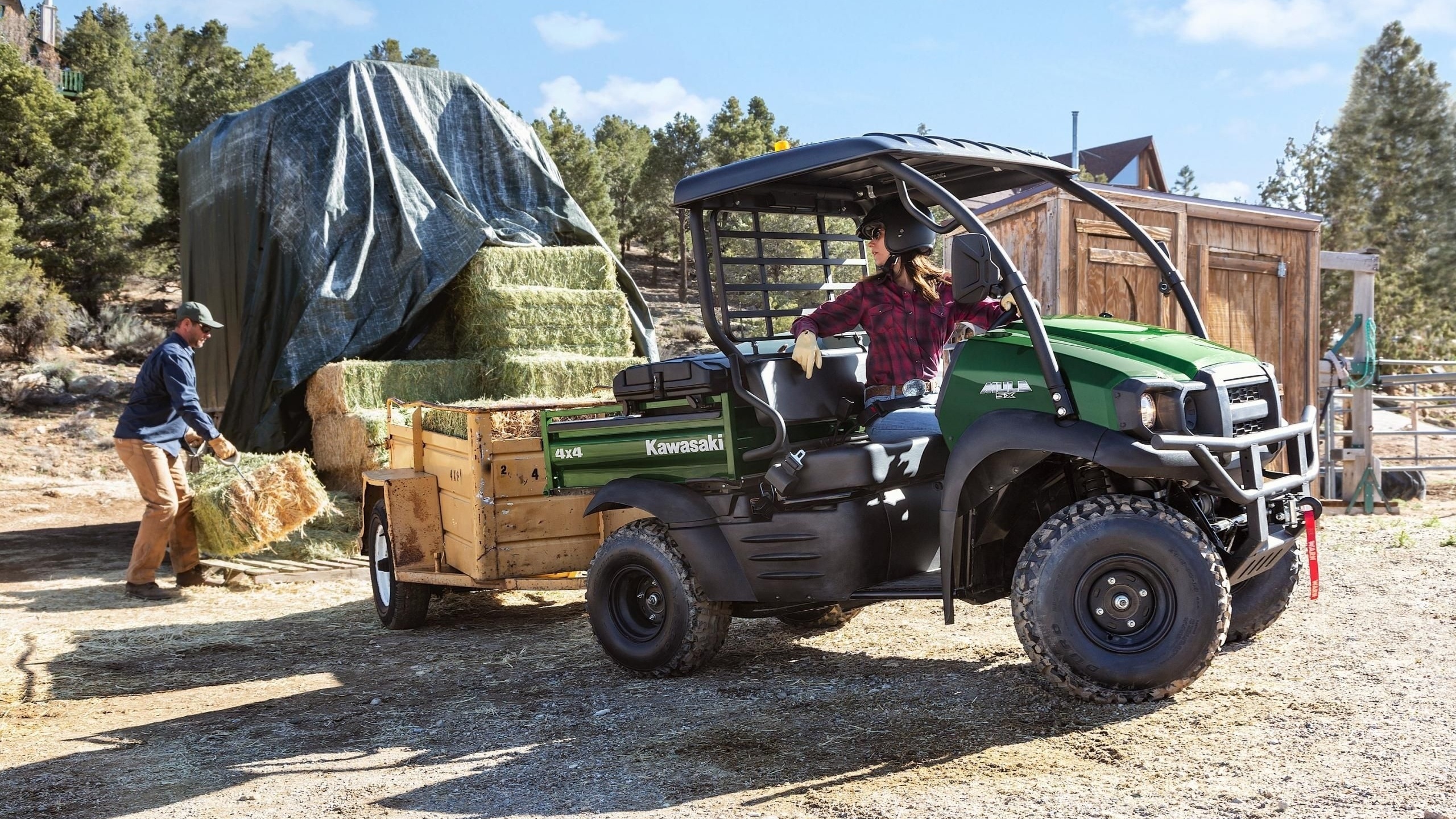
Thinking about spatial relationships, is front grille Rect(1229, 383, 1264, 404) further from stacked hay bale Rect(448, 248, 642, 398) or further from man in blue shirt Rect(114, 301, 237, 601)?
stacked hay bale Rect(448, 248, 642, 398)

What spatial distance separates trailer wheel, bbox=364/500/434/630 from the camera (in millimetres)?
6891

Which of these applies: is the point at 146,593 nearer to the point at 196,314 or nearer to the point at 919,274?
the point at 196,314

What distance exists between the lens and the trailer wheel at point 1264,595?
4711 mm

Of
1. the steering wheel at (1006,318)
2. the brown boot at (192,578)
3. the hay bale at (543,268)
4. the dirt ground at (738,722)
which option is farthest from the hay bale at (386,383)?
the steering wheel at (1006,318)

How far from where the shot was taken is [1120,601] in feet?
13.1

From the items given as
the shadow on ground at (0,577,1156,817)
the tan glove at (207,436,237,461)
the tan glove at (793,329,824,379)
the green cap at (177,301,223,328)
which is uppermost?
the green cap at (177,301,223,328)

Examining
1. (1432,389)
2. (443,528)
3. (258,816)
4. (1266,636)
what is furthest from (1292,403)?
(1432,389)

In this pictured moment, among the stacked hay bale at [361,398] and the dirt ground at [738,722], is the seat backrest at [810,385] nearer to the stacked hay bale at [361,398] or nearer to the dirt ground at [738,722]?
the dirt ground at [738,722]

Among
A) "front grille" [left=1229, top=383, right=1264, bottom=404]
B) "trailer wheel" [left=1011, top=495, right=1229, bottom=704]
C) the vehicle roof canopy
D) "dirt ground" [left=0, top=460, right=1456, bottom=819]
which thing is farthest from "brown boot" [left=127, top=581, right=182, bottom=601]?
"front grille" [left=1229, top=383, right=1264, bottom=404]

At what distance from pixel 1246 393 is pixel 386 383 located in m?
8.76

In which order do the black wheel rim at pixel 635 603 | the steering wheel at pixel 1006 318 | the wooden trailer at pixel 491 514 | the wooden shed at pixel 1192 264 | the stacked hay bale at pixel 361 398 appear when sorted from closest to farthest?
1. the steering wheel at pixel 1006 318
2. the black wheel rim at pixel 635 603
3. the wooden trailer at pixel 491 514
4. the wooden shed at pixel 1192 264
5. the stacked hay bale at pixel 361 398

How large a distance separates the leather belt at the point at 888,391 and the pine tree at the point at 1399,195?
30.3 meters

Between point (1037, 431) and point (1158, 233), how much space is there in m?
6.64

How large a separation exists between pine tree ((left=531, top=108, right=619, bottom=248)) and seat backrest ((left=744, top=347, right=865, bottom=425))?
27.2 metres
